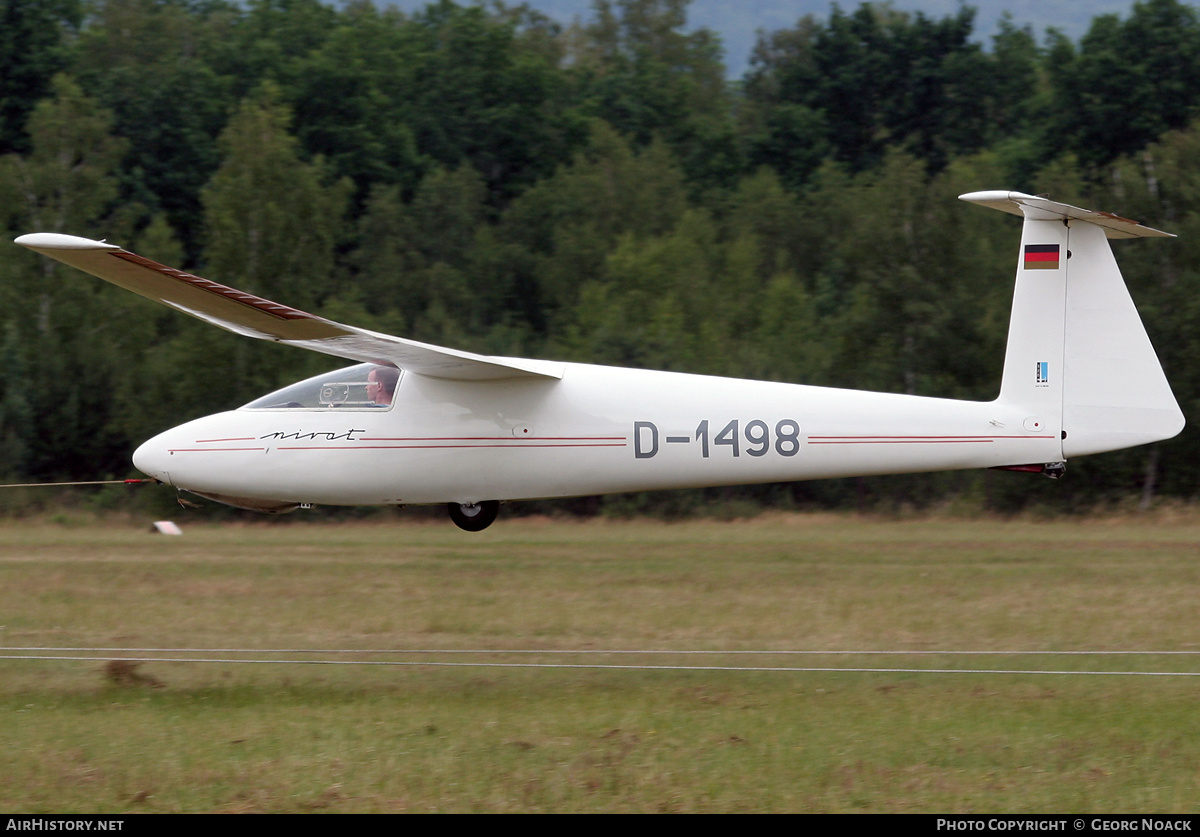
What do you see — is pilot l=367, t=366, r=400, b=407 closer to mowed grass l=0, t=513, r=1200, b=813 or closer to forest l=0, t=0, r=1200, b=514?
mowed grass l=0, t=513, r=1200, b=813

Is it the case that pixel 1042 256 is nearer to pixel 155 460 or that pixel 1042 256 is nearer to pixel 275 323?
pixel 275 323

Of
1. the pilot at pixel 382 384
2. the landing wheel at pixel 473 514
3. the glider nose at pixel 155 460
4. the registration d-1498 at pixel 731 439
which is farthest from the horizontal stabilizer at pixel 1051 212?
the glider nose at pixel 155 460

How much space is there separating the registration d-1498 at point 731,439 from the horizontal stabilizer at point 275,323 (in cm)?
101

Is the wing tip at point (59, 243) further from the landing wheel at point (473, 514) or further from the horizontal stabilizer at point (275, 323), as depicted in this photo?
the landing wheel at point (473, 514)

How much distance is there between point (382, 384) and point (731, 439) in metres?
3.29

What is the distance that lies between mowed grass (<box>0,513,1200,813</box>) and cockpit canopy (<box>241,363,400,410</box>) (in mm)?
2703

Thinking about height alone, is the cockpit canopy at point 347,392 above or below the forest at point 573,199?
below

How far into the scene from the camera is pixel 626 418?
12805 mm

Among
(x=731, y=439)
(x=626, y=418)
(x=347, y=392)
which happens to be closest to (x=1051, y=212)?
(x=731, y=439)

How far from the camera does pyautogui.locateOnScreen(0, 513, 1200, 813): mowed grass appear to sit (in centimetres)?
1008

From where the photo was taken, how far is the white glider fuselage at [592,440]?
12602 mm

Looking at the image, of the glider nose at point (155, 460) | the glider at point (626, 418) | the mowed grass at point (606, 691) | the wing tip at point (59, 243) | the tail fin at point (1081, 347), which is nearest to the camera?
the mowed grass at point (606, 691)

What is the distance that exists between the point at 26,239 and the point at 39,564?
1316 cm

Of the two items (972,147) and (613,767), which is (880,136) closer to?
(972,147)
